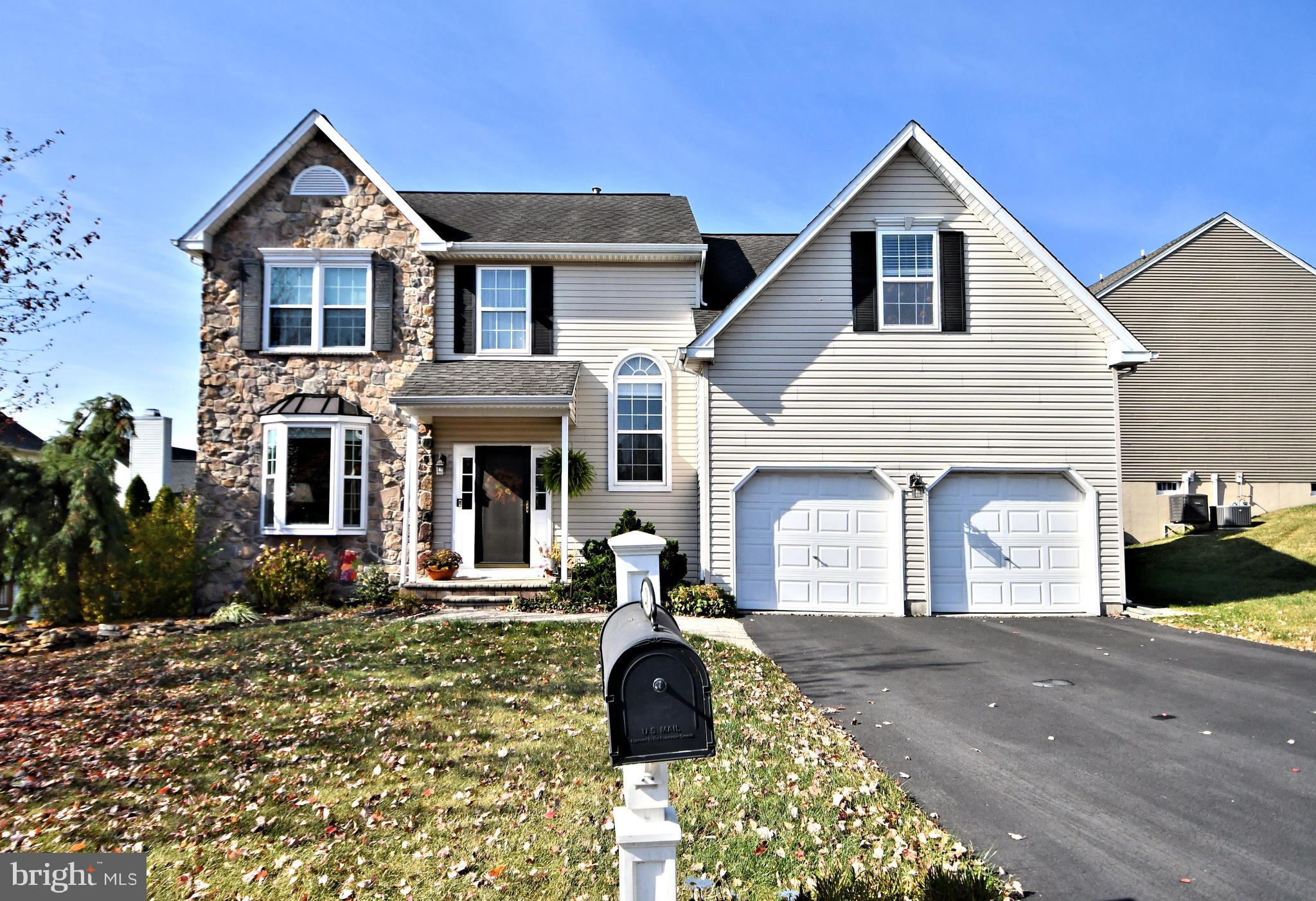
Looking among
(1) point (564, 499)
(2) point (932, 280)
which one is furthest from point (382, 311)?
(2) point (932, 280)

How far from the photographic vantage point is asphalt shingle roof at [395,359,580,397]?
12.5 metres

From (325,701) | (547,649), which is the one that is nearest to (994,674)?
(547,649)

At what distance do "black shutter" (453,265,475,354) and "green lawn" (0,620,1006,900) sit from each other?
7.44 m

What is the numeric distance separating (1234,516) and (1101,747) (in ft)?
56.8

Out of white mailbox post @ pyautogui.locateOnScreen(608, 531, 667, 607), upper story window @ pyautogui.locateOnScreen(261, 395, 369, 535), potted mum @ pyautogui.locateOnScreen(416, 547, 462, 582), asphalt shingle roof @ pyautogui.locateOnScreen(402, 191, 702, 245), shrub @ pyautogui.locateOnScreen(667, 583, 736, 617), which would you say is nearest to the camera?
white mailbox post @ pyautogui.locateOnScreen(608, 531, 667, 607)

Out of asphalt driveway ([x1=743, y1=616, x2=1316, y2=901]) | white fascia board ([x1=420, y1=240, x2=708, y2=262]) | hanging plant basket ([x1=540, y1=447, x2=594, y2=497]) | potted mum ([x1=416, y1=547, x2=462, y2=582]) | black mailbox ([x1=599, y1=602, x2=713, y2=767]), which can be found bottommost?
asphalt driveway ([x1=743, y1=616, x2=1316, y2=901])

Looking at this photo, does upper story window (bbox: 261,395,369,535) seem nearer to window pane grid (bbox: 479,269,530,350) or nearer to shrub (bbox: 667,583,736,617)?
window pane grid (bbox: 479,269,530,350)

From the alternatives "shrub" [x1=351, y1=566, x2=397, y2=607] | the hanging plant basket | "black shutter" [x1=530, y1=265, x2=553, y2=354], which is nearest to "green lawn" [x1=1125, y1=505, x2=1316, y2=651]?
the hanging plant basket

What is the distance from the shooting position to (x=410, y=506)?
13.0 meters

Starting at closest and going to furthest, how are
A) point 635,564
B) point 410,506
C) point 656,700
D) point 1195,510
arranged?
point 656,700 < point 635,564 < point 410,506 < point 1195,510

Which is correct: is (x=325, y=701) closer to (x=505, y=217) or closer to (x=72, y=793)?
(x=72, y=793)

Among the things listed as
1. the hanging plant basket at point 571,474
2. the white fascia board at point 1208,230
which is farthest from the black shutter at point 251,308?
the white fascia board at point 1208,230

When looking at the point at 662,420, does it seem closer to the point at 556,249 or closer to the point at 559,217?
the point at 556,249

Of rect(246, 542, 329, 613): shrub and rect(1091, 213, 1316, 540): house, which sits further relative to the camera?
rect(1091, 213, 1316, 540): house
